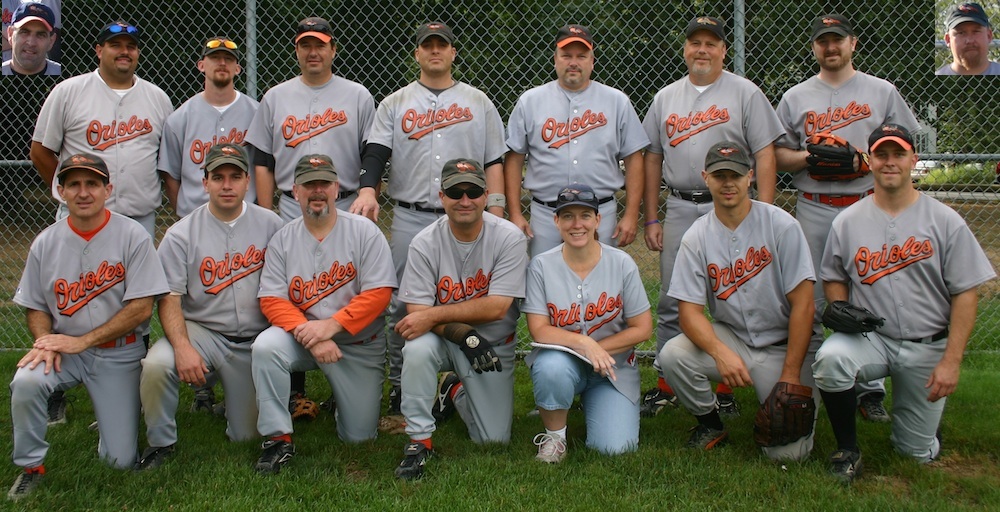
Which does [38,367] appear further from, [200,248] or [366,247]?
[366,247]

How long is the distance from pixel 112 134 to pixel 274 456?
2.12 meters

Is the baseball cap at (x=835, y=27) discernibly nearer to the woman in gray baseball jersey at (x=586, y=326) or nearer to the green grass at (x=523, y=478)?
the woman in gray baseball jersey at (x=586, y=326)

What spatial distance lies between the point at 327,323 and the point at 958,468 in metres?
2.85

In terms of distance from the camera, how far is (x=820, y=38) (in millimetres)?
4609

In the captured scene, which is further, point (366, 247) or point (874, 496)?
point (366, 247)

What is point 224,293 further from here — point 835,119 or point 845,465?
point 835,119

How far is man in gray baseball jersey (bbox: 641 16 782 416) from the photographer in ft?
15.1

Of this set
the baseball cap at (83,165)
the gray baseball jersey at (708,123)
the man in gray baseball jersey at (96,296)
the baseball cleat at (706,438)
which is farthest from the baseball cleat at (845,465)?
the baseball cap at (83,165)

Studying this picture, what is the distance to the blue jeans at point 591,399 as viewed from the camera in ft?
12.9

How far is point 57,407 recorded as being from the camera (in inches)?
183

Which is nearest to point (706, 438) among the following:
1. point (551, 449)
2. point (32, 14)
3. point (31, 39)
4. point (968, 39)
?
point (551, 449)

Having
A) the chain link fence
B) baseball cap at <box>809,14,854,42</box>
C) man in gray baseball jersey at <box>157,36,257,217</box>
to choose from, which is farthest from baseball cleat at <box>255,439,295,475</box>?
the chain link fence

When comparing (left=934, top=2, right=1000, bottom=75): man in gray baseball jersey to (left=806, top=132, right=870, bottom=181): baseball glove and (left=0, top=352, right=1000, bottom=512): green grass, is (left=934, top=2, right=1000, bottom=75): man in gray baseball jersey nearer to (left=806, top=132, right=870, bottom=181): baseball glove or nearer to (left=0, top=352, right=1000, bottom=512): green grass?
(left=806, top=132, right=870, bottom=181): baseball glove

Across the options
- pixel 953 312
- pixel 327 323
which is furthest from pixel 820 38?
pixel 327 323
